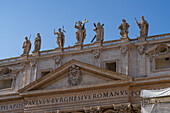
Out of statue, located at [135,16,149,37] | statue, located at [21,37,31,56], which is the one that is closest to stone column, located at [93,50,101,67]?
statue, located at [135,16,149,37]

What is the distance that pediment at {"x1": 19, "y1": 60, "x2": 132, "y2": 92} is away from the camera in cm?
3089

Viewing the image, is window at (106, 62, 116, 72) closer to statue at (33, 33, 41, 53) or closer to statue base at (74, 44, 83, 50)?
statue base at (74, 44, 83, 50)

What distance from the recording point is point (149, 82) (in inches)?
1161

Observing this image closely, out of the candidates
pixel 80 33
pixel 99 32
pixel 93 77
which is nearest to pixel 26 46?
pixel 80 33

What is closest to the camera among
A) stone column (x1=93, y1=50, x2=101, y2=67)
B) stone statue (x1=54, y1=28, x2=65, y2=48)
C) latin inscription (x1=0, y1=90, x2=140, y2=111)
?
latin inscription (x1=0, y1=90, x2=140, y2=111)

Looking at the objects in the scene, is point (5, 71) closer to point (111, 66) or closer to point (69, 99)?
point (69, 99)

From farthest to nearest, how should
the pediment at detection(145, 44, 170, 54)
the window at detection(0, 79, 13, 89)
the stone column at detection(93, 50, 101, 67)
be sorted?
1. the window at detection(0, 79, 13, 89)
2. the stone column at detection(93, 50, 101, 67)
3. the pediment at detection(145, 44, 170, 54)

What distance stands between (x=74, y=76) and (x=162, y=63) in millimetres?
5912

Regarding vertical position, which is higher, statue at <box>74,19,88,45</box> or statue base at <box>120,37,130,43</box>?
statue at <box>74,19,88,45</box>

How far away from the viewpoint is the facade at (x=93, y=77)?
1179 inches

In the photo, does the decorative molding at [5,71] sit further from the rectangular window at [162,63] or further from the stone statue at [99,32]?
the rectangular window at [162,63]

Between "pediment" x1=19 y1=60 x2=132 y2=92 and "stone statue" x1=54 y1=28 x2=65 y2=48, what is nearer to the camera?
"pediment" x1=19 y1=60 x2=132 y2=92

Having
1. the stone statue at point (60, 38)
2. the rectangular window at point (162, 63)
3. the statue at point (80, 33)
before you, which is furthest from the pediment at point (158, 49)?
the stone statue at point (60, 38)

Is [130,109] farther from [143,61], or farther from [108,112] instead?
[143,61]
